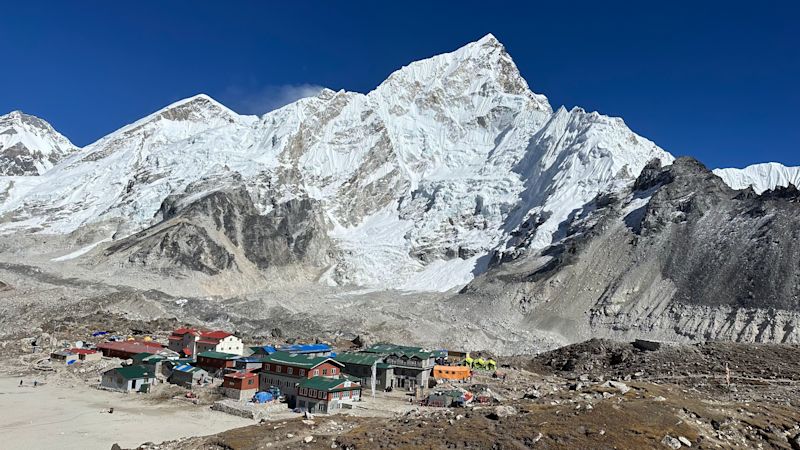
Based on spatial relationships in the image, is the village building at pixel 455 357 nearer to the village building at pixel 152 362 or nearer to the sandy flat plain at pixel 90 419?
the village building at pixel 152 362

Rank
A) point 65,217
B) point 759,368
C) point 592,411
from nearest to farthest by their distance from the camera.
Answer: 1. point 592,411
2. point 759,368
3. point 65,217

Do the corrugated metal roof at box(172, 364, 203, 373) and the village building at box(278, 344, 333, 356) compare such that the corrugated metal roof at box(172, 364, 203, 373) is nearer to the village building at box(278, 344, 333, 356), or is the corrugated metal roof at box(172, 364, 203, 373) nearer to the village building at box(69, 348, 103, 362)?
the village building at box(278, 344, 333, 356)

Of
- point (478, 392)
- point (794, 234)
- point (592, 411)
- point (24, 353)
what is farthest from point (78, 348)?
point (794, 234)

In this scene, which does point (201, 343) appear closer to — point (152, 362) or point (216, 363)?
point (216, 363)

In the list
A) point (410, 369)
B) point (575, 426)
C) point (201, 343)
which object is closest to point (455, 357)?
point (410, 369)

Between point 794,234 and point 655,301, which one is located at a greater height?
point 794,234

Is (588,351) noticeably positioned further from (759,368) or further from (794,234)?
(794,234)

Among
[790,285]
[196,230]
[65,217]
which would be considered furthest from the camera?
[65,217]
